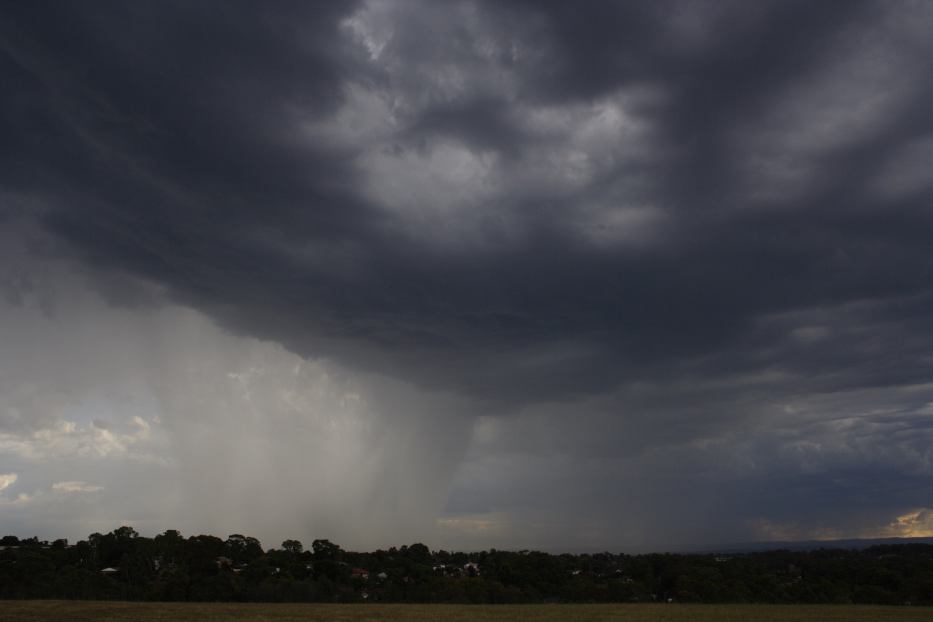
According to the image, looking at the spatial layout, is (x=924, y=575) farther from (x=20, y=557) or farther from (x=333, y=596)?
(x=20, y=557)

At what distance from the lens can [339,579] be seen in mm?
91938

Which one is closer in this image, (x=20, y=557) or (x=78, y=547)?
(x=20, y=557)

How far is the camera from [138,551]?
9538cm

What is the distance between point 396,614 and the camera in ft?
153

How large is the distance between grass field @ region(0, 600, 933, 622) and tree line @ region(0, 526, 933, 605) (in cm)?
1787

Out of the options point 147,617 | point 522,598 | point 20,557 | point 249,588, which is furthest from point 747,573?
point 20,557

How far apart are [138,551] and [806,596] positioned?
95497 millimetres

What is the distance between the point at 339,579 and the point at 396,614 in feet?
164

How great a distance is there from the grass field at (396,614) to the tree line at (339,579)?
58.6ft

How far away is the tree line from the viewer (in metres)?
68.7

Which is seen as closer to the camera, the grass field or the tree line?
the grass field

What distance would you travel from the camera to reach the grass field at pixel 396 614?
3988 cm

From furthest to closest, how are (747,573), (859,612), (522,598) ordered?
1. (747,573)
2. (522,598)
3. (859,612)

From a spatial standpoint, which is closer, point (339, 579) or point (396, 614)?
point (396, 614)
